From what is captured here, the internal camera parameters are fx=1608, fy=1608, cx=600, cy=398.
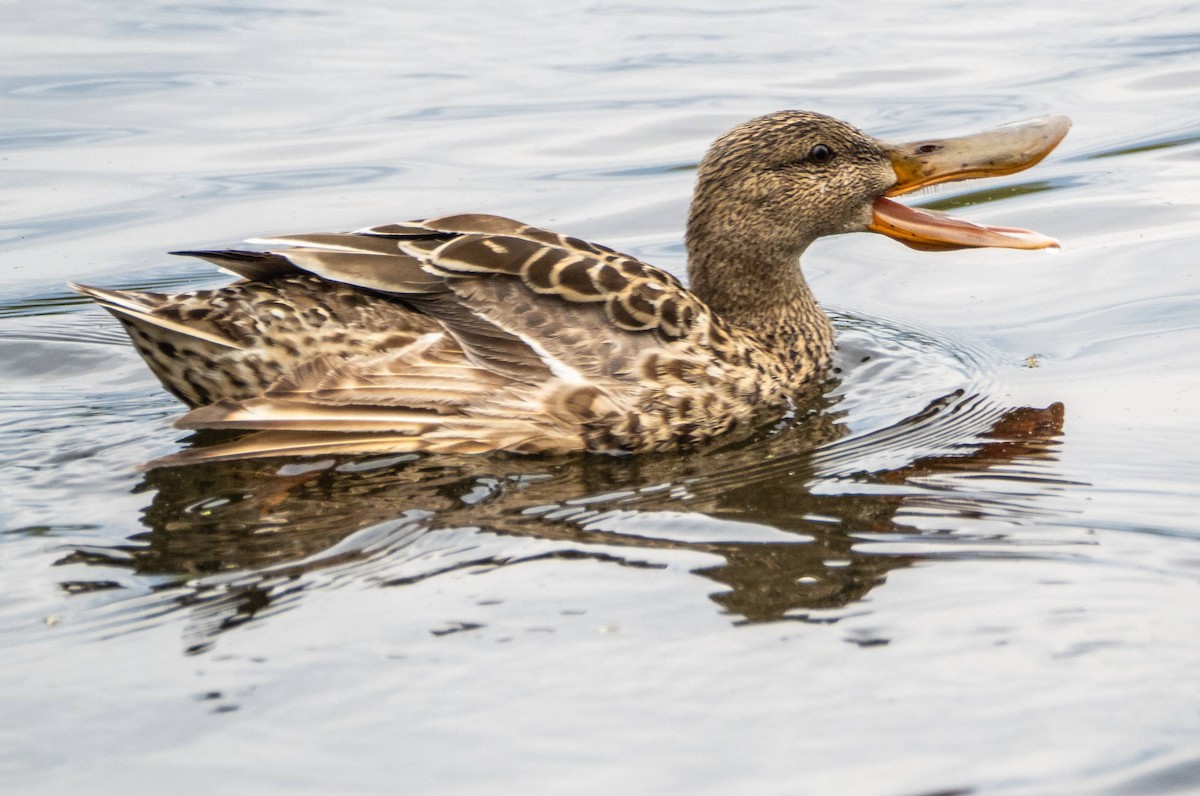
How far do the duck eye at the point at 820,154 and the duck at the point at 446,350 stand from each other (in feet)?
3.00

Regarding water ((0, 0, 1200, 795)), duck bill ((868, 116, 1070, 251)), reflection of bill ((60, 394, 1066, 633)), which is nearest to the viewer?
water ((0, 0, 1200, 795))

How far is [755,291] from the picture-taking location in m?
7.05

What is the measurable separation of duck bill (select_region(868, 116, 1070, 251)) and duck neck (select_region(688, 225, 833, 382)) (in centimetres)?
56

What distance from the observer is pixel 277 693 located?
13.0 ft

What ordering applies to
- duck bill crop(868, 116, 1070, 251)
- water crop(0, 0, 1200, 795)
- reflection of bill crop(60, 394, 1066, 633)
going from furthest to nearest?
duck bill crop(868, 116, 1070, 251) → reflection of bill crop(60, 394, 1066, 633) → water crop(0, 0, 1200, 795)

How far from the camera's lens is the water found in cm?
375

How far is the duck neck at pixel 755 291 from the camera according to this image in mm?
7008

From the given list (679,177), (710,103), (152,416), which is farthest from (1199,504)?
(710,103)

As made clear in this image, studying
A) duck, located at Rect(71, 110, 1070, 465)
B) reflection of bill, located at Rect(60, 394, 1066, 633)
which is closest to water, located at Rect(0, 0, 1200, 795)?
reflection of bill, located at Rect(60, 394, 1066, 633)

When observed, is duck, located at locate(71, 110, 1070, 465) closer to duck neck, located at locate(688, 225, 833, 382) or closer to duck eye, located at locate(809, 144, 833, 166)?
duck neck, located at locate(688, 225, 833, 382)

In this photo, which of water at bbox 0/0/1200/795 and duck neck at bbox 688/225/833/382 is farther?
duck neck at bbox 688/225/833/382

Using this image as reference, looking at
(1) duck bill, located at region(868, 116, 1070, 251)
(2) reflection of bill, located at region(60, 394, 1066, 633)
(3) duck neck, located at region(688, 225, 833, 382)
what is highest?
(1) duck bill, located at region(868, 116, 1070, 251)

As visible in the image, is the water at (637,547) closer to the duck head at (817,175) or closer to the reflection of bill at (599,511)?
the reflection of bill at (599,511)


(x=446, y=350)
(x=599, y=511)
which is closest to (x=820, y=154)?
(x=446, y=350)
